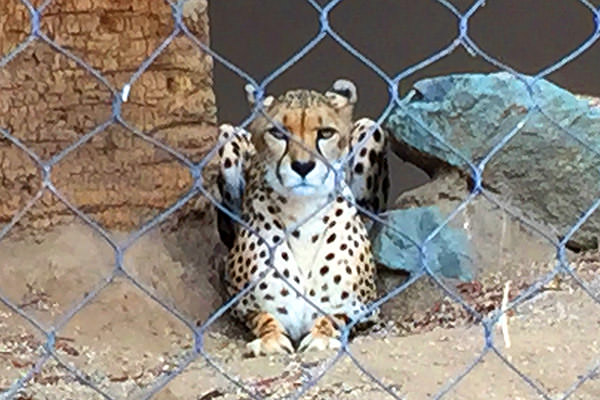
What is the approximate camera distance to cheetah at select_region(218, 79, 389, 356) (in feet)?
7.79

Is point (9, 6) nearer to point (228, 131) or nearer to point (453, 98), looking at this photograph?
point (228, 131)

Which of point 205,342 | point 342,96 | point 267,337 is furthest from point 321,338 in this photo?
point 342,96

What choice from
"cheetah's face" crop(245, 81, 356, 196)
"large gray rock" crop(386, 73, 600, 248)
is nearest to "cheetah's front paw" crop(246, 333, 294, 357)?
Answer: "cheetah's face" crop(245, 81, 356, 196)

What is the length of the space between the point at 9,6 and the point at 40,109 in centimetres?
18

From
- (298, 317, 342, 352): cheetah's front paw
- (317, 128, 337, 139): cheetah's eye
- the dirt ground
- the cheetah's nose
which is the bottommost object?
(298, 317, 342, 352): cheetah's front paw

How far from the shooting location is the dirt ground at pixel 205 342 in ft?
6.31

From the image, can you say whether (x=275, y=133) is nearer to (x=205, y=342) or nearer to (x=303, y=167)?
(x=303, y=167)

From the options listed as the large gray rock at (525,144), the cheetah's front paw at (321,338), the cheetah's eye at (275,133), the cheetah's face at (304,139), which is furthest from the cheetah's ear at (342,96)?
the cheetah's front paw at (321,338)

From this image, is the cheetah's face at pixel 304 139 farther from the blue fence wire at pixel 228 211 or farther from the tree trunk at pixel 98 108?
the blue fence wire at pixel 228 211

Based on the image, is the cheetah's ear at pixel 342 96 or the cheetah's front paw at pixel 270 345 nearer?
the cheetah's front paw at pixel 270 345

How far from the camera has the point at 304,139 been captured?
2.36 m

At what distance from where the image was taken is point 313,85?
3.93 m

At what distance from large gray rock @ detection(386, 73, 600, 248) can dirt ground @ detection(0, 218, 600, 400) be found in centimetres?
15

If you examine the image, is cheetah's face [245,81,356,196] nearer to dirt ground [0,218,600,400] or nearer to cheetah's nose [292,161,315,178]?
cheetah's nose [292,161,315,178]
